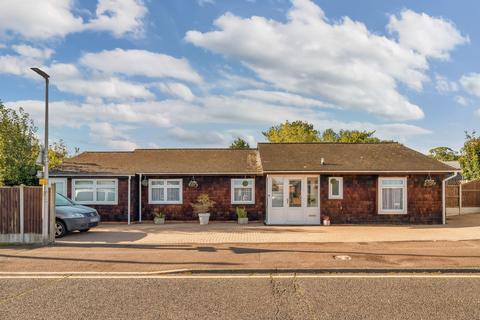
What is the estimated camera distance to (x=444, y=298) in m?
7.12

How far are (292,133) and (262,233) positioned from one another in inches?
1511

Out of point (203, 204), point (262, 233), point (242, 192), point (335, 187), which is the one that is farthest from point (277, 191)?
point (262, 233)

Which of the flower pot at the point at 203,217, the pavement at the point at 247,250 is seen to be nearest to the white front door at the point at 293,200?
the pavement at the point at 247,250

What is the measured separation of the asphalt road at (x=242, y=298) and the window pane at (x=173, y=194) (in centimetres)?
1217

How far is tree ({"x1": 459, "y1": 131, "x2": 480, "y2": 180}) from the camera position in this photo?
3459 centimetres

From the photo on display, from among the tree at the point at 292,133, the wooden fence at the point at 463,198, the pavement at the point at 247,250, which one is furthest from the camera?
the tree at the point at 292,133

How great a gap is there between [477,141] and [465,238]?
28430 mm

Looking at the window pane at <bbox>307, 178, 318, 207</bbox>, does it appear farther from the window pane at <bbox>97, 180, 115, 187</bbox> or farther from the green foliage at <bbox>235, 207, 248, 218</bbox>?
the window pane at <bbox>97, 180, 115, 187</bbox>

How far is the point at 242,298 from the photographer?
23.8ft

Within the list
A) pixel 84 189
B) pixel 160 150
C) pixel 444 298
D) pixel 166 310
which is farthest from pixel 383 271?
pixel 160 150

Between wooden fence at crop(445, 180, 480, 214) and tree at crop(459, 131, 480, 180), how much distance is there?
9.27 m

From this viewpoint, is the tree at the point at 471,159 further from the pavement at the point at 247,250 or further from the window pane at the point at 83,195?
the window pane at the point at 83,195

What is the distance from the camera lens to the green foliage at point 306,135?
53.2 meters

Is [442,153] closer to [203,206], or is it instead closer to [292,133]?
[292,133]
